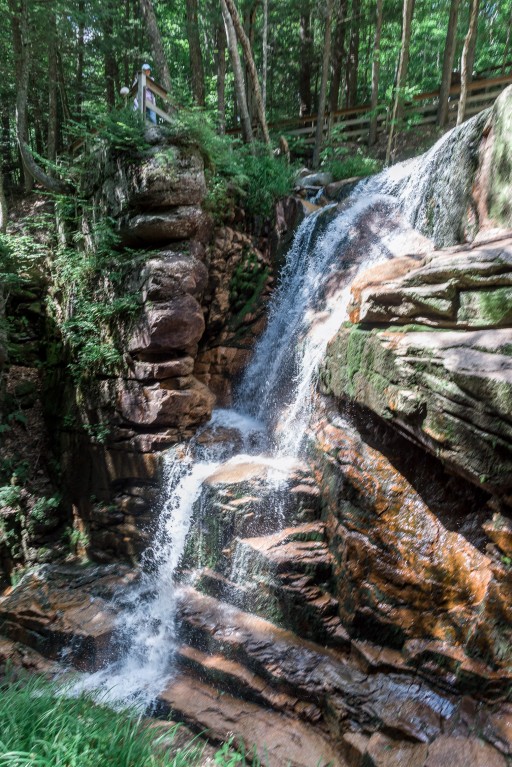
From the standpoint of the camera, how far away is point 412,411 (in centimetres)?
435

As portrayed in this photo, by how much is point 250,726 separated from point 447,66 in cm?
1562

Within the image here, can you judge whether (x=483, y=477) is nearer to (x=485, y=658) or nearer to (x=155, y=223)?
(x=485, y=658)

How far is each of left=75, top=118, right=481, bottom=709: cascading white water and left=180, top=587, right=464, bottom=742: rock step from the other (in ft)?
1.63

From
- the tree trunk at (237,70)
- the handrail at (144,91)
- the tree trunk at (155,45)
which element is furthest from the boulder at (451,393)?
the tree trunk at (155,45)

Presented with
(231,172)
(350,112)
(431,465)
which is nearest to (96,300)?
(231,172)

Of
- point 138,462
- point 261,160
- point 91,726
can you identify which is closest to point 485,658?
point 91,726

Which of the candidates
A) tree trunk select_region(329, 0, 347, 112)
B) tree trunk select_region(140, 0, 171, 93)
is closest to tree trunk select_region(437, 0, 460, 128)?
tree trunk select_region(329, 0, 347, 112)

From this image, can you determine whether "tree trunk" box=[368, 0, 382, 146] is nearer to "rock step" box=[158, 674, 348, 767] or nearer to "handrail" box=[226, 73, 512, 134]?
"handrail" box=[226, 73, 512, 134]

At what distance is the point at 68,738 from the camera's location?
3033mm

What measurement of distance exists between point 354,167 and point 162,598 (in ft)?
38.1

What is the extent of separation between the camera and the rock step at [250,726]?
4.08 m

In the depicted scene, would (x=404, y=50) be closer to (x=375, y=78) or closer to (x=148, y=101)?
(x=375, y=78)

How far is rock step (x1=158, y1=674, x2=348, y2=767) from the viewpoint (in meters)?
4.08

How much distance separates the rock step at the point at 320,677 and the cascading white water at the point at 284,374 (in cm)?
50
